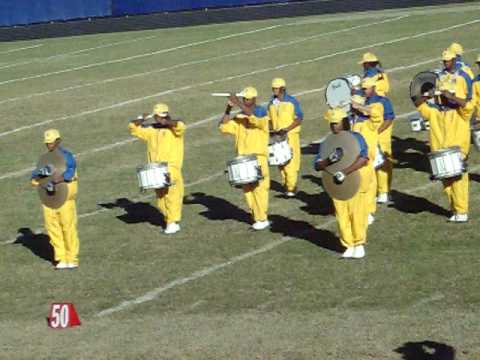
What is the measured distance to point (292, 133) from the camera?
21.5 metres

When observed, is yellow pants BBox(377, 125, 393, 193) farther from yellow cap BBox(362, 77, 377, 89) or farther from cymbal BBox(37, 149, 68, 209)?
cymbal BBox(37, 149, 68, 209)

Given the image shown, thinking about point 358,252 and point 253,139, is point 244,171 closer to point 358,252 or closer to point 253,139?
point 253,139

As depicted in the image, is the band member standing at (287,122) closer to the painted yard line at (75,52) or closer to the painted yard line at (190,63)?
the painted yard line at (190,63)

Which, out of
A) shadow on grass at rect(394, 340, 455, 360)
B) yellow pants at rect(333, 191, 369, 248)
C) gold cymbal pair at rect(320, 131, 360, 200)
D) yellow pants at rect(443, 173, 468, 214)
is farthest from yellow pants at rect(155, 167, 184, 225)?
shadow on grass at rect(394, 340, 455, 360)

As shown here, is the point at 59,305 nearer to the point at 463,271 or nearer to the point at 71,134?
the point at 463,271

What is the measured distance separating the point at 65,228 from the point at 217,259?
6.67 ft

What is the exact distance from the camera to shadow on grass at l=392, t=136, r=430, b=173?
22.6m

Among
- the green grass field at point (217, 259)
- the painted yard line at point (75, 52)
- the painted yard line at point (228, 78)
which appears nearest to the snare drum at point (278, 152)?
the green grass field at point (217, 259)

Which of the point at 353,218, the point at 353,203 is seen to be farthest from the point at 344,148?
the point at 353,218

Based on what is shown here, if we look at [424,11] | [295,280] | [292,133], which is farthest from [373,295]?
[424,11]

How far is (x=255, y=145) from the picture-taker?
19328mm

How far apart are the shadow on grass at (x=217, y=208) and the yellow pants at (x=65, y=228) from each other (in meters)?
2.94

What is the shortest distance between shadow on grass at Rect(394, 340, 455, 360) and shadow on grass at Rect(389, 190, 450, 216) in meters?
6.25

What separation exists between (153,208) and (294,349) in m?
8.36
